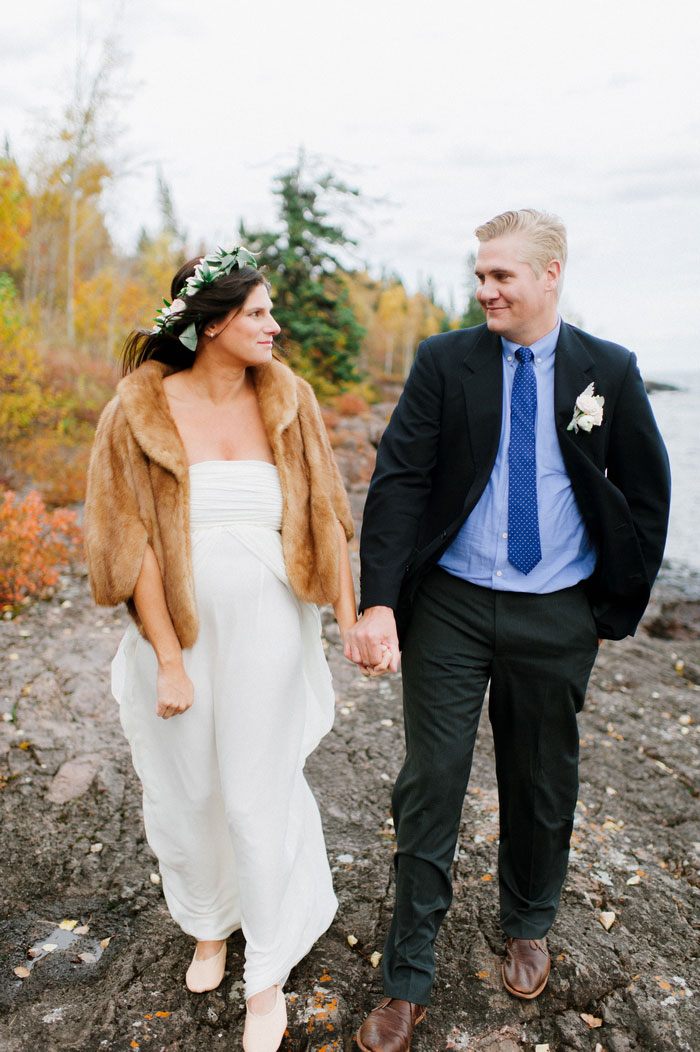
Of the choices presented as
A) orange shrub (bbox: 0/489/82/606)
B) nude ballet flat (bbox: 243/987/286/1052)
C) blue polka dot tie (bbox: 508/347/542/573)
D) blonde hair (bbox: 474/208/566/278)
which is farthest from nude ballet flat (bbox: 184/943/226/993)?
orange shrub (bbox: 0/489/82/606)

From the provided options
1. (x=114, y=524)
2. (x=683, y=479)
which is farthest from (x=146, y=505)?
(x=683, y=479)

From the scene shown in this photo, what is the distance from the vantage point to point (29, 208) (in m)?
28.7

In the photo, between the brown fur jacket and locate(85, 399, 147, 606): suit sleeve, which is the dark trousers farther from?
locate(85, 399, 147, 606): suit sleeve

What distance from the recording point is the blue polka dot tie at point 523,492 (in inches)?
102

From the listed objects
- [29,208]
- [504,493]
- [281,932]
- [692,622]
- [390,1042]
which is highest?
[29,208]

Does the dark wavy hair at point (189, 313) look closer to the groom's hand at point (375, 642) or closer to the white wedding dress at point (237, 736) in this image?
the white wedding dress at point (237, 736)

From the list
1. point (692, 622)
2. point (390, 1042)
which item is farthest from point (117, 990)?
point (692, 622)

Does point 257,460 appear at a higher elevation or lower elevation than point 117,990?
higher

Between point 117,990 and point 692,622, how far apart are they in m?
9.51

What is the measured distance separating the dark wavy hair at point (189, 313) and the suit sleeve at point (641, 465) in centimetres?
128

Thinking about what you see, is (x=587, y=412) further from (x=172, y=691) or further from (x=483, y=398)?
(x=172, y=691)

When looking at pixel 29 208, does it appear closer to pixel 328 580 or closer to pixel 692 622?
pixel 692 622

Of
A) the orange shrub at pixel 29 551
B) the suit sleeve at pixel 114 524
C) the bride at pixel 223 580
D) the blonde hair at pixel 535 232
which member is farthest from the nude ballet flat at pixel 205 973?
the orange shrub at pixel 29 551

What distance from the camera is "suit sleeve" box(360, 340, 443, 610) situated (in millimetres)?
2695
